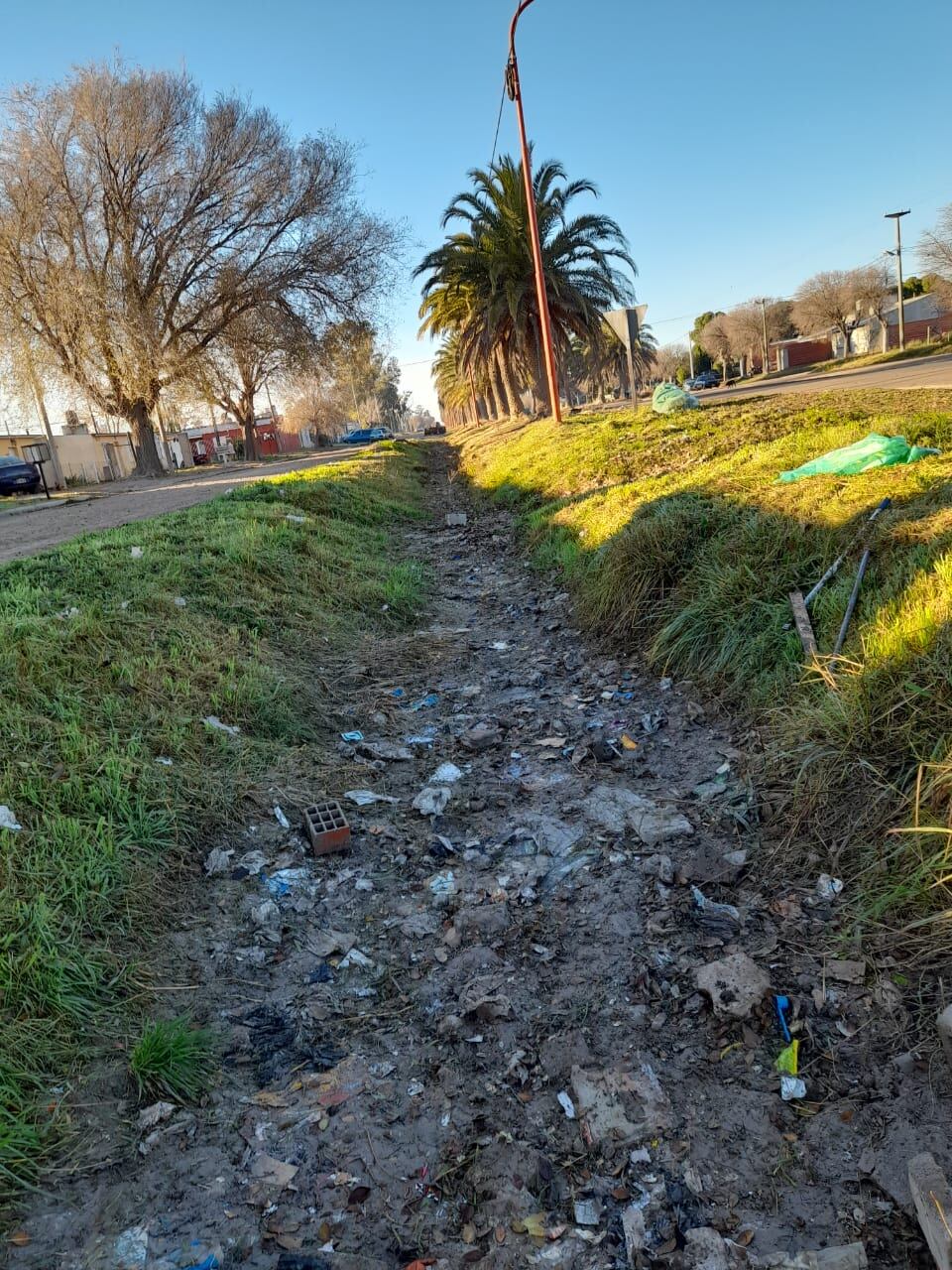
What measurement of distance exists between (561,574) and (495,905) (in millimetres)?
4402

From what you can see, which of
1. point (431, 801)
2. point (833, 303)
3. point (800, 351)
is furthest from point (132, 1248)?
point (800, 351)

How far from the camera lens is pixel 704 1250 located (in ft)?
5.51

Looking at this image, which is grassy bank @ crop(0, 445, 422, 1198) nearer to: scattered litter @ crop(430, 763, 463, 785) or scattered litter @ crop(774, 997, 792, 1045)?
scattered litter @ crop(430, 763, 463, 785)

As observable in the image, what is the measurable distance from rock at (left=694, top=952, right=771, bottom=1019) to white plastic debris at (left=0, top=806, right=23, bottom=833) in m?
2.31

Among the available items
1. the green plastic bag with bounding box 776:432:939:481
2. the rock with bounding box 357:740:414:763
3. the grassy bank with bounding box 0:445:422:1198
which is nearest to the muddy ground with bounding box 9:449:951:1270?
the grassy bank with bounding box 0:445:422:1198

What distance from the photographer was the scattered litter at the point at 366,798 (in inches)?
147

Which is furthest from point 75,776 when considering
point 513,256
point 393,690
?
point 513,256

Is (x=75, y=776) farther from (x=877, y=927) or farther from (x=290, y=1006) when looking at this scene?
(x=877, y=927)

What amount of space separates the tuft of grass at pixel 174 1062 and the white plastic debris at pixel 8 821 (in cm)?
91

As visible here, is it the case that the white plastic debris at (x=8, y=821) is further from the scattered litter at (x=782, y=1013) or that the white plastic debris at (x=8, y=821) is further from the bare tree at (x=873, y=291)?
the bare tree at (x=873, y=291)

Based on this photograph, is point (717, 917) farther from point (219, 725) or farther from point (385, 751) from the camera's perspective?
point (219, 725)

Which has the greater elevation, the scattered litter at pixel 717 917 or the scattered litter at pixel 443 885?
the scattered litter at pixel 443 885

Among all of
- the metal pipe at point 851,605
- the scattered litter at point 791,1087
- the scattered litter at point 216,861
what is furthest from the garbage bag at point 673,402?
the scattered litter at point 791,1087

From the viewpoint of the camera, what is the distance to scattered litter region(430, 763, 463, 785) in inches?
155
